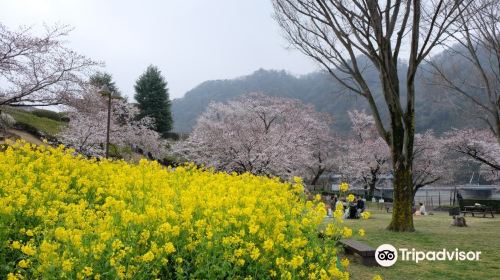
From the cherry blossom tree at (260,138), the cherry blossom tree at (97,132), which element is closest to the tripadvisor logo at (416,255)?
the cherry blossom tree at (260,138)

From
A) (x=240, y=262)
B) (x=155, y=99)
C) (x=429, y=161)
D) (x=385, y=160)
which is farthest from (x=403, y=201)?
(x=155, y=99)

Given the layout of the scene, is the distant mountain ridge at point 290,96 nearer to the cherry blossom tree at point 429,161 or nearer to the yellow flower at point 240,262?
the cherry blossom tree at point 429,161

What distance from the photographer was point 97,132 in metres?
26.5

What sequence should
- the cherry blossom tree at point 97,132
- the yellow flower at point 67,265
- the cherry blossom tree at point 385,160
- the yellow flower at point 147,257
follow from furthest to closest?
the cherry blossom tree at point 385,160 < the cherry blossom tree at point 97,132 < the yellow flower at point 147,257 < the yellow flower at point 67,265

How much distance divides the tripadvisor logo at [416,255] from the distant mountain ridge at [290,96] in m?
42.6

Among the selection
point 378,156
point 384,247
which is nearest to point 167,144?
point 378,156

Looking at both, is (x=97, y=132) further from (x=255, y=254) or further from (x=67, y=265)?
(x=67, y=265)

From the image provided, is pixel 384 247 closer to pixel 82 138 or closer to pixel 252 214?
pixel 252 214

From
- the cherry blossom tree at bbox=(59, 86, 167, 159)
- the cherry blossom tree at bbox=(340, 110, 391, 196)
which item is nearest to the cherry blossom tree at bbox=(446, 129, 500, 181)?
the cherry blossom tree at bbox=(340, 110, 391, 196)

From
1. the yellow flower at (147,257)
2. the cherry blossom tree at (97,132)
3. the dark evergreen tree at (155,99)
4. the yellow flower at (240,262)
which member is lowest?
the yellow flower at (240,262)

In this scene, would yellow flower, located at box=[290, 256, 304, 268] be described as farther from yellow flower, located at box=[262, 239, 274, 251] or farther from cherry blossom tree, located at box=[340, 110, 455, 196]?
cherry blossom tree, located at box=[340, 110, 455, 196]

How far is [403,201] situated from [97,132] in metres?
20.0

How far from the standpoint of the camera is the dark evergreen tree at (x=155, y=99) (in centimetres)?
4369

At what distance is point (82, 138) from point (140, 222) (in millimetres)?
24209
